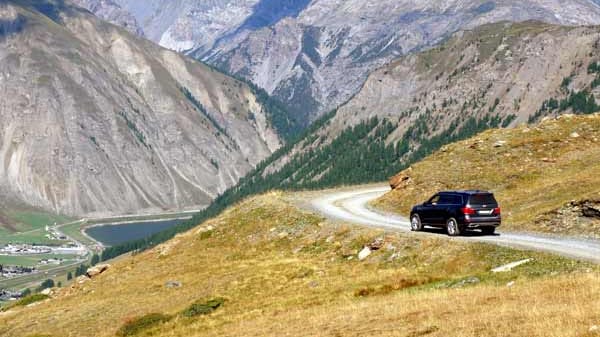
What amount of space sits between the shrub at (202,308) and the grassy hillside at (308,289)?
6 centimetres

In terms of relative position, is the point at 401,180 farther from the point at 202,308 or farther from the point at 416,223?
the point at 202,308

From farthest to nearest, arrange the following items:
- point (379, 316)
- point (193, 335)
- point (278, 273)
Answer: point (278, 273)
point (193, 335)
point (379, 316)

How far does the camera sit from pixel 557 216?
3834cm

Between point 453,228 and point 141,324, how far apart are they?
16671 millimetres

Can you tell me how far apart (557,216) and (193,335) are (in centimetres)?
2104

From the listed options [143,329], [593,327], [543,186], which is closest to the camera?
[593,327]

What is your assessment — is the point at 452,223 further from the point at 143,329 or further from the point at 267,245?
the point at 143,329

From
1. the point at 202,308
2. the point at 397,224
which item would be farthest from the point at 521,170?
the point at 202,308

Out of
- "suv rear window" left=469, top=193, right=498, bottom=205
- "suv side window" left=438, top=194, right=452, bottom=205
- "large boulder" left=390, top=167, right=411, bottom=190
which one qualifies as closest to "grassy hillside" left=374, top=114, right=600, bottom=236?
"large boulder" left=390, top=167, right=411, bottom=190

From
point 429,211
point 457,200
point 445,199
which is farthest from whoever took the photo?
point 429,211

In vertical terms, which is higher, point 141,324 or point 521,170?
point 521,170

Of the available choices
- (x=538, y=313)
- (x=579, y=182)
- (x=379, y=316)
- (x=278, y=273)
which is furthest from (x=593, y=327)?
(x=579, y=182)

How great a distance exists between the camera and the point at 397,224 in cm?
4394

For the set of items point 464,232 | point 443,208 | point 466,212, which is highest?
point 443,208
